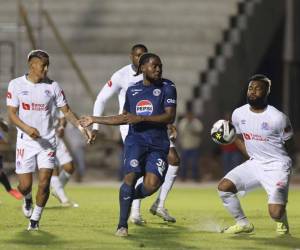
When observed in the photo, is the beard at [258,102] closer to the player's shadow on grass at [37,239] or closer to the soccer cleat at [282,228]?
the soccer cleat at [282,228]

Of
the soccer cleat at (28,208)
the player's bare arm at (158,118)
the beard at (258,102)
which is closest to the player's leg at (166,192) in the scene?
the soccer cleat at (28,208)

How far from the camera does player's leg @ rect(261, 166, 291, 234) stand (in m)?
14.6

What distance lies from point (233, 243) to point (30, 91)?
312cm

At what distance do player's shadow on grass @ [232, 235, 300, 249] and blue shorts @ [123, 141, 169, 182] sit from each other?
117 cm

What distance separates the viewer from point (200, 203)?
2216 cm

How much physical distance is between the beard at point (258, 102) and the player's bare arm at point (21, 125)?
8.16 feet

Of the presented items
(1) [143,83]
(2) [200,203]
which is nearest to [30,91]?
(1) [143,83]

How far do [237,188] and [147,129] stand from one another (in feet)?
4.05

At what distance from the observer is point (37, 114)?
1528cm

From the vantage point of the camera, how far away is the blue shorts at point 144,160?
1454cm

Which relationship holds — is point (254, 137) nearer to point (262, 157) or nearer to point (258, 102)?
point (262, 157)

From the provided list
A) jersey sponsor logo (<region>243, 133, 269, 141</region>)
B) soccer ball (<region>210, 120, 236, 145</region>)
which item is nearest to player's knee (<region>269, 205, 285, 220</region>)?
jersey sponsor logo (<region>243, 133, 269, 141</region>)

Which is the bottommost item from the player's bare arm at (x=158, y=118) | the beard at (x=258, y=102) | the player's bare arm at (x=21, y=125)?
the player's bare arm at (x=21, y=125)

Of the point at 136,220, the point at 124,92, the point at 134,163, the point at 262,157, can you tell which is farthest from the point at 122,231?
the point at 124,92
